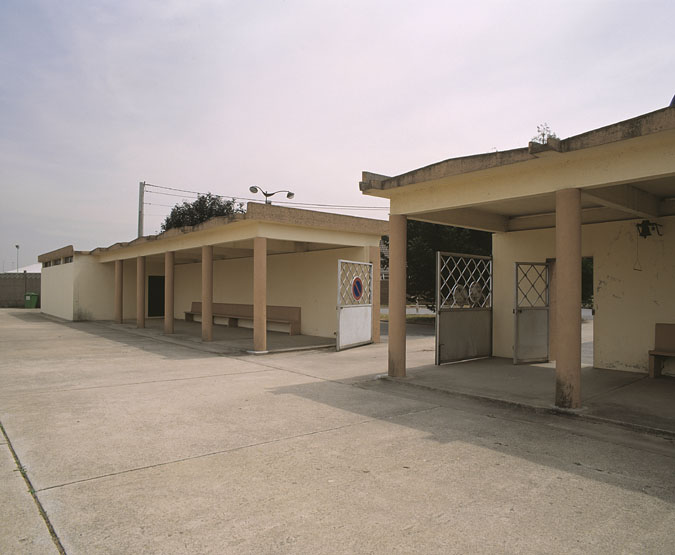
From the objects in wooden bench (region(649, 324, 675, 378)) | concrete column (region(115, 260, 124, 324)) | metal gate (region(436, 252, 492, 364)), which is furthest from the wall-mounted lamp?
concrete column (region(115, 260, 124, 324))

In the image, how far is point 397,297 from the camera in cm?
793

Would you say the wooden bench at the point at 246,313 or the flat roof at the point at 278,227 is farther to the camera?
the wooden bench at the point at 246,313

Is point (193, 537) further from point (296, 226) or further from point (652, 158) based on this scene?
point (296, 226)

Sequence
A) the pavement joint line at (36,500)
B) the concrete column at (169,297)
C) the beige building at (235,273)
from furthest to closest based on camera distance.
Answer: the concrete column at (169,297) < the beige building at (235,273) < the pavement joint line at (36,500)

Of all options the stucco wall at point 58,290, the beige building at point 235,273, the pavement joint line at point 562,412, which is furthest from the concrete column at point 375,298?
the stucco wall at point 58,290

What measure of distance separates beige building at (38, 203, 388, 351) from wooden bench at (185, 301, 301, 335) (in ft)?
0.10

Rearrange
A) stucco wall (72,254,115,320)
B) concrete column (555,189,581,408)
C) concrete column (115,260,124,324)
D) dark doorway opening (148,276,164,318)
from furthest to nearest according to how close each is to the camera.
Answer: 1. dark doorway opening (148,276,164,318)
2. stucco wall (72,254,115,320)
3. concrete column (115,260,124,324)
4. concrete column (555,189,581,408)

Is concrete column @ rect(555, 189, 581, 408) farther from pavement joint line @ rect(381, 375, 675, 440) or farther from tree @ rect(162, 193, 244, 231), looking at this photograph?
tree @ rect(162, 193, 244, 231)

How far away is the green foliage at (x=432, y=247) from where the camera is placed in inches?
781

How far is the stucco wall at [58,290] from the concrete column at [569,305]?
2086 cm

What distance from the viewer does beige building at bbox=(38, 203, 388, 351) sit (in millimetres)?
11797

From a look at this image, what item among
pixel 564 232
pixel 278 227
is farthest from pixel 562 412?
pixel 278 227

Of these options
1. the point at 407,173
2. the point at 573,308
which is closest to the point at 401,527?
the point at 573,308

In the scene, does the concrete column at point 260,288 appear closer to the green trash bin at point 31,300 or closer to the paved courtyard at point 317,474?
the paved courtyard at point 317,474
